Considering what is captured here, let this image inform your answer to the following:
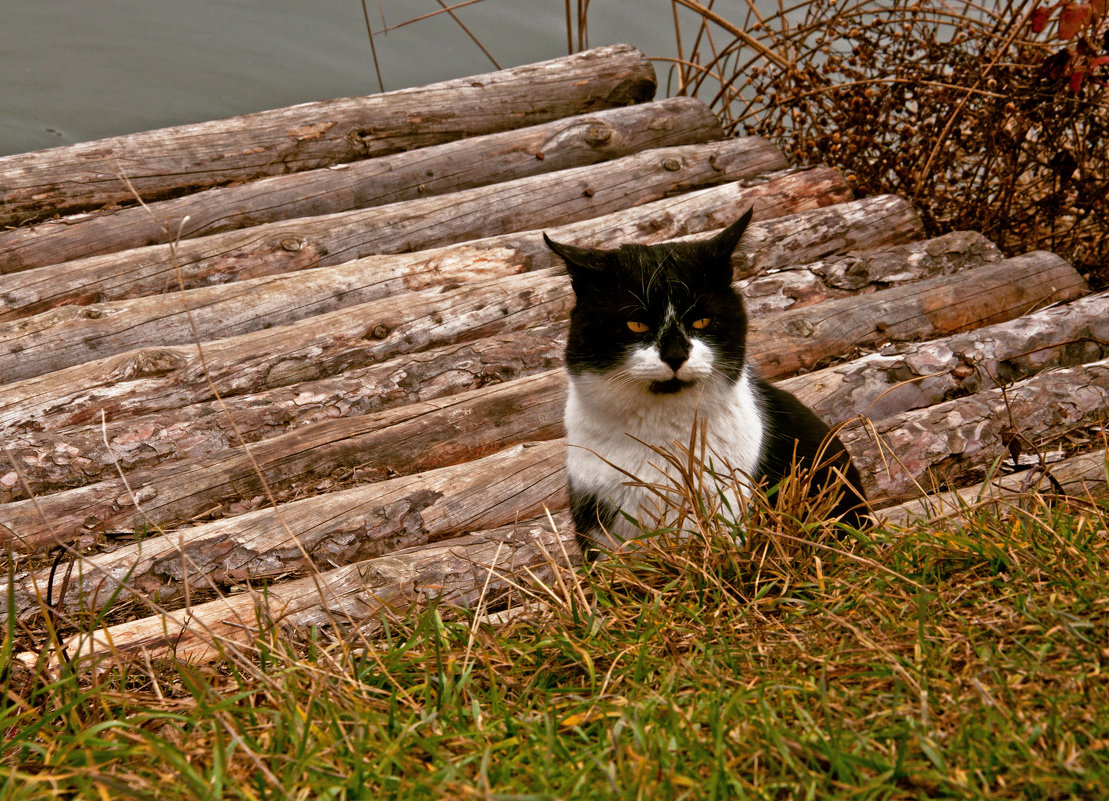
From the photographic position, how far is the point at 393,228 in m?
4.19

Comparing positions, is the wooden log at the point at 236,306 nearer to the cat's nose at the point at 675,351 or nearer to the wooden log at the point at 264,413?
the wooden log at the point at 264,413

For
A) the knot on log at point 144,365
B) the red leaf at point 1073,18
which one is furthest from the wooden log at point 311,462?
the red leaf at point 1073,18

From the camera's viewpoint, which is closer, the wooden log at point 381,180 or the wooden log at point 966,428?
the wooden log at point 966,428

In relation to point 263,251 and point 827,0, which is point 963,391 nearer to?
point 827,0

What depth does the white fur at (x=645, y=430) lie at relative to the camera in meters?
2.42

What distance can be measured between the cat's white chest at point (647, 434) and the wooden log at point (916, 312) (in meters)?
1.05

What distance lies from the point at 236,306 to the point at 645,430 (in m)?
1.93

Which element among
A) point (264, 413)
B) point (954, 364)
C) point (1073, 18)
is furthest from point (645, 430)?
point (1073, 18)

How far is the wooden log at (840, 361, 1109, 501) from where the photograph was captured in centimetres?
296

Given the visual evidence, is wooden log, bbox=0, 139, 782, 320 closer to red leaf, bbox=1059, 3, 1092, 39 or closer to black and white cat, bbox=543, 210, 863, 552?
red leaf, bbox=1059, 3, 1092, 39

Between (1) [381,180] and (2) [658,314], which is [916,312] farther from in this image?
(1) [381,180]

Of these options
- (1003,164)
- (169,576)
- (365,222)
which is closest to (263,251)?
(365,222)

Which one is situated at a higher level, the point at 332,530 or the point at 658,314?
the point at 658,314

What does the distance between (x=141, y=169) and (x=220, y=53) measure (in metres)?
2.27
